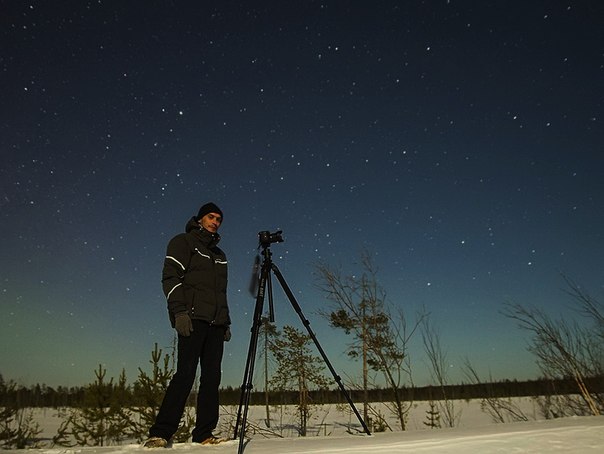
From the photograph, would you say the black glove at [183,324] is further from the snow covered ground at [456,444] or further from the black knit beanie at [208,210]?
the black knit beanie at [208,210]

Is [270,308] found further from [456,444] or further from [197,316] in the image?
[456,444]

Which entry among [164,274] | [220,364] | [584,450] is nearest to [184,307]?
[164,274]

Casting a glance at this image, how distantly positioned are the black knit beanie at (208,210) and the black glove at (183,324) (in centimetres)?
97

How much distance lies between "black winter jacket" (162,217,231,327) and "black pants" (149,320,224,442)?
5.3 inches

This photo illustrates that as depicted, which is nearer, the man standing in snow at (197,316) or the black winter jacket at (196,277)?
the man standing in snow at (197,316)

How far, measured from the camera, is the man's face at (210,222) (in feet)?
11.8

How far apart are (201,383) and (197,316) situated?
0.60 meters

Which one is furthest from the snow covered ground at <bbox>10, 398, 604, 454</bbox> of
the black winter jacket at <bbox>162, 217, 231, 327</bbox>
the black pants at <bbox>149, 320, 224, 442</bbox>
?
the black winter jacket at <bbox>162, 217, 231, 327</bbox>

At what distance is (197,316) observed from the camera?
321 cm

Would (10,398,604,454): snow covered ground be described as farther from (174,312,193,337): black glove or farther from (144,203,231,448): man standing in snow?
(174,312,193,337): black glove

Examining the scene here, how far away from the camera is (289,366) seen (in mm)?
17625

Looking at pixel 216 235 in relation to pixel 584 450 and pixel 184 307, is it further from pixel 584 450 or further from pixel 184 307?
pixel 584 450

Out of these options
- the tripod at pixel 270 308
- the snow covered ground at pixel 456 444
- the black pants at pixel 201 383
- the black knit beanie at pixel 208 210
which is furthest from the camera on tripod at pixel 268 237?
the snow covered ground at pixel 456 444

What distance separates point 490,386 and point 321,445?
4.98 meters
